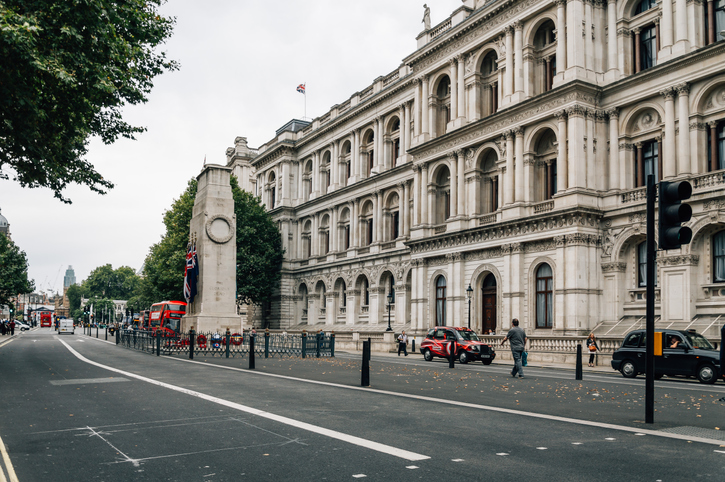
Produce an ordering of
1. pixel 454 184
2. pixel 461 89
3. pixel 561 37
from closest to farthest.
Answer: pixel 561 37 → pixel 454 184 → pixel 461 89

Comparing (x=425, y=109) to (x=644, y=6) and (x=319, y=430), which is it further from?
(x=319, y=430)

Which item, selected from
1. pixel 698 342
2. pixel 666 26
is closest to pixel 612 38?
pixel 666 26

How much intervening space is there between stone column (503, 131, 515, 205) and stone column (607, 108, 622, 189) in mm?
5937

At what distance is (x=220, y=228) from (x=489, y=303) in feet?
59.1

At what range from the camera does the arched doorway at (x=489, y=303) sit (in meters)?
41.1

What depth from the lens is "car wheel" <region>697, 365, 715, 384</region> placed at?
20.0m

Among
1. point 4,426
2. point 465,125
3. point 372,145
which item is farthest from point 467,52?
point 4,426

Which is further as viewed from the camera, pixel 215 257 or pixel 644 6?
pixel 644 6

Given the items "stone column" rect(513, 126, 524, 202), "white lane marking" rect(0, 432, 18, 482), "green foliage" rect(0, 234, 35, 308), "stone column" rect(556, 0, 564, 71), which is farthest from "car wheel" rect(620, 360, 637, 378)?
"green foliage" rect(0, 234, 35, 308)

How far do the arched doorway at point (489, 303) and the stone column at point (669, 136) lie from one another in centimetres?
1280

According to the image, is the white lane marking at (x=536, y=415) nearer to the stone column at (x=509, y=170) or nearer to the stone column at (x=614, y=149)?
the stone column at (x=614, y=149)

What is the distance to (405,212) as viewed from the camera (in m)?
52.5

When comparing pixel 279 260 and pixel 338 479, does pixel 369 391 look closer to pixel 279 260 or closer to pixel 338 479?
pixel 338 479

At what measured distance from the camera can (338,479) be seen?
241 inches
